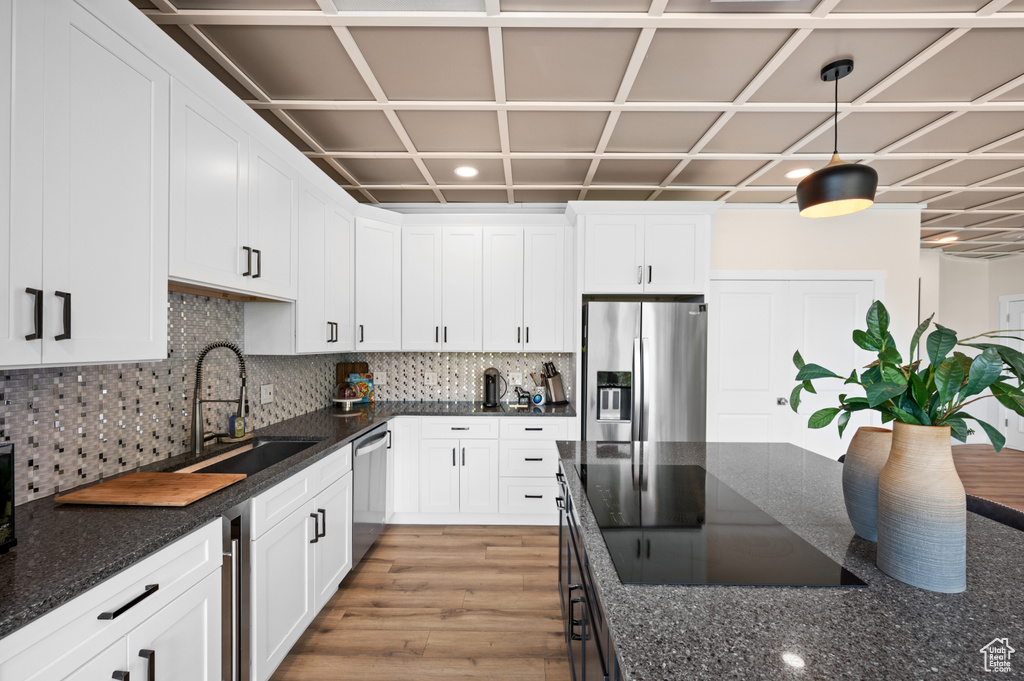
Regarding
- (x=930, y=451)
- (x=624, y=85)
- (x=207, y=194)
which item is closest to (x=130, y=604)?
(x=207, y=194)

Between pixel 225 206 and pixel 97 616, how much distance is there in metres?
1.49

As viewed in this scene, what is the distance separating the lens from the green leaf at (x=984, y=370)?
32.3 inches

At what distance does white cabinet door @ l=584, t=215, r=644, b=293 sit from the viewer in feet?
11.1

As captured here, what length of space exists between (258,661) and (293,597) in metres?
0.28

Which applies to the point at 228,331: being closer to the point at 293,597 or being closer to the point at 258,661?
the point at 293,597

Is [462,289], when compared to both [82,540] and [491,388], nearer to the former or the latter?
[491,388]

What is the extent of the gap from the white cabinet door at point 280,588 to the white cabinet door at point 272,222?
1104mm

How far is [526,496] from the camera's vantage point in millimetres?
3396

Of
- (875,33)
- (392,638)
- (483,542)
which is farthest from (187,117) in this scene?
(483,542)

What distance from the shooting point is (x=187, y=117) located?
1.62 metres

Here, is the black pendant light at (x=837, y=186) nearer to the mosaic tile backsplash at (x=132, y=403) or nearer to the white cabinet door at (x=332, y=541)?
the white cabinet door at (x=332, y=541)

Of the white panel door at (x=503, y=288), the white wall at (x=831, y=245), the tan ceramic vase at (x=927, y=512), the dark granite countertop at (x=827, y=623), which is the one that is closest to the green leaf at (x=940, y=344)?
the tan ceramic vase at (x=927, y=512)

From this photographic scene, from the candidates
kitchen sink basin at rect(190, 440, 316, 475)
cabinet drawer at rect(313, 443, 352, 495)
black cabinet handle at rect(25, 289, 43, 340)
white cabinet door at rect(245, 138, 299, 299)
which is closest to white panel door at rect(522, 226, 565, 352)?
cabinet drawer at rect(313, 443, 352, 495)

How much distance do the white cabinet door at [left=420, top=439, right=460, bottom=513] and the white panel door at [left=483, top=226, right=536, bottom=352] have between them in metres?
0.92
